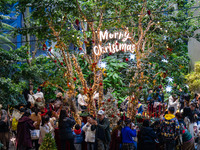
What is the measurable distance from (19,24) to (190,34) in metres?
11.4

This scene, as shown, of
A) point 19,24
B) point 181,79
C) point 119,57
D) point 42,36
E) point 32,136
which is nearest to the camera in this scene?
point 32,136

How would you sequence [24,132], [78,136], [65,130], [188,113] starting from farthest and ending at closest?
[188,113], [78,136], [24,132], [65,130]

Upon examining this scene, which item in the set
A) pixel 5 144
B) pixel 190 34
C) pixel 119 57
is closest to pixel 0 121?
pixel 5 144

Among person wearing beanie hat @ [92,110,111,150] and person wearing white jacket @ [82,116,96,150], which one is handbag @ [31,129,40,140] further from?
person wearing beanie hat @ [92,110,111,150]

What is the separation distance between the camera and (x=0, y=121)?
433 inches

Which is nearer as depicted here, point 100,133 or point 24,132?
point 100,133

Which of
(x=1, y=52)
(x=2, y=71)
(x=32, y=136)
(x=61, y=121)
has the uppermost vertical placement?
(x=1, y=52)

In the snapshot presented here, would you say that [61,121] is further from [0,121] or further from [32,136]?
[0,121]

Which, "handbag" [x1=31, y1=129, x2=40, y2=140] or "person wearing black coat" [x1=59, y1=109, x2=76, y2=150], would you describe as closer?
"person wearing black coat" [x1=59, y1=109, x2=76, y2=150]

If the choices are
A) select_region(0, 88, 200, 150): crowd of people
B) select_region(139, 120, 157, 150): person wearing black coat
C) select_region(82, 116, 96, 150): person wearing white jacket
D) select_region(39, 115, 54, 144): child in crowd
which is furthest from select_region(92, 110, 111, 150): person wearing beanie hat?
select_region(39, 115, 54, 144): child in crowd

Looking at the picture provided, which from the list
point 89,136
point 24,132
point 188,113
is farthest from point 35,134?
point 188,113

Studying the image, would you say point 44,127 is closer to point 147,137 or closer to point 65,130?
point 65,130

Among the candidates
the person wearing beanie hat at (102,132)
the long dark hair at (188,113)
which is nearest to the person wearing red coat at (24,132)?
the person wearing beanie hat at (102,132)

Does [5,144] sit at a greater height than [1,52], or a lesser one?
lesser
